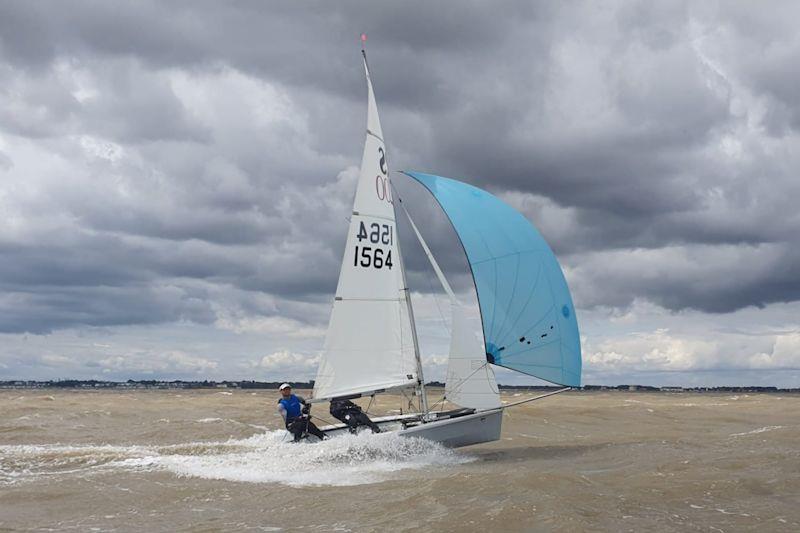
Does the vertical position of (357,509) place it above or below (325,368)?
below

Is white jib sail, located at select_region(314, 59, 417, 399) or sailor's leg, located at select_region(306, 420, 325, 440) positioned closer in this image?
sailor's leg, located at select_region(306, 420, 325, 440)

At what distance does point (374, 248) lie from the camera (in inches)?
664

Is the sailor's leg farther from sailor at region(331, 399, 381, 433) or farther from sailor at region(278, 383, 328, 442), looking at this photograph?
sailor at region(331, 399, 381, 433)

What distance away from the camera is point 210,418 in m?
29.7

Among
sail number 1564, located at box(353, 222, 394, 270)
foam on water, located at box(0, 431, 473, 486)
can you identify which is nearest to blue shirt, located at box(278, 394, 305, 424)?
foam on water, located at box(0, 431, 473, 486)

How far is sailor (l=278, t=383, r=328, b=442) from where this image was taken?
16.4 meters

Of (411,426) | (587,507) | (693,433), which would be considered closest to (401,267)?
(411,426)

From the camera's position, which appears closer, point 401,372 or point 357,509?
point 357,509

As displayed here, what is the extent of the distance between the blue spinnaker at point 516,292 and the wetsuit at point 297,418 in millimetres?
4173

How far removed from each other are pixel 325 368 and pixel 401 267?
112 inches

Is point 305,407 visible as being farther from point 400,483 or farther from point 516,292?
point 516,292

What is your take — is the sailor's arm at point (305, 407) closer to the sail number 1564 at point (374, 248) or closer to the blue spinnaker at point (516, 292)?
the sail number 1564 at point (374, 248)

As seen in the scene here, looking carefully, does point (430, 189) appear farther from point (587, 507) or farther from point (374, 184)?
point (587, 507)

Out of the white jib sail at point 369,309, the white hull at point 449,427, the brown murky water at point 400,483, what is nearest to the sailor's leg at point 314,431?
the white hull at point 449,427
